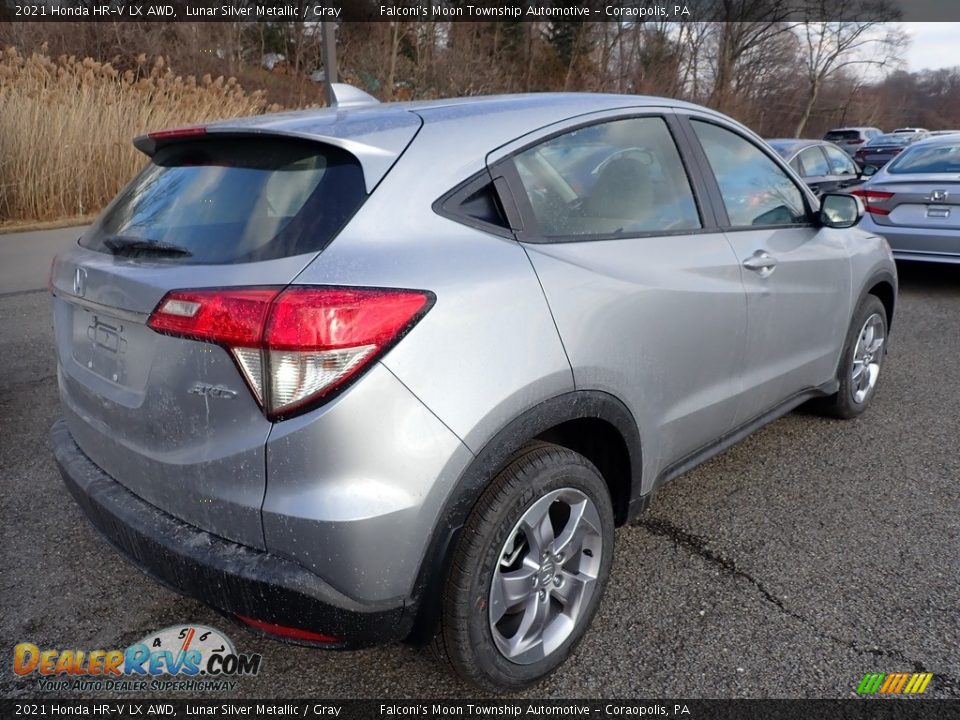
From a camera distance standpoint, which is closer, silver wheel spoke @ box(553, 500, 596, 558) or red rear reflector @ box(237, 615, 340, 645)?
red rear reflector @ box(237, 615, 340, 645)

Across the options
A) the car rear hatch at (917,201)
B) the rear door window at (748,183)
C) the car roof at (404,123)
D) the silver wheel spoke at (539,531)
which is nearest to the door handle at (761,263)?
the rear door window at (748,183)

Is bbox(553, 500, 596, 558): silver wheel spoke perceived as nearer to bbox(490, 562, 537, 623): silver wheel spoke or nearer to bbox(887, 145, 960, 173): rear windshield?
bbox(490, 562, 537, 623): silver wheel spoke

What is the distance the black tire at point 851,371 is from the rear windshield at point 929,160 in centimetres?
425

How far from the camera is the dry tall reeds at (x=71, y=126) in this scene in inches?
387

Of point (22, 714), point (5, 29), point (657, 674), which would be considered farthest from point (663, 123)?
point (5, 29)

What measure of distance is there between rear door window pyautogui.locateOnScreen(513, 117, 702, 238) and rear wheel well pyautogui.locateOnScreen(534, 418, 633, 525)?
62 cm

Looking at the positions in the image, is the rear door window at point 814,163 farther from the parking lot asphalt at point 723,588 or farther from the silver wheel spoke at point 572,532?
the silver wheel spoke at point 572,532

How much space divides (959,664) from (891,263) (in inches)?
103

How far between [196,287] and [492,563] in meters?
1.03

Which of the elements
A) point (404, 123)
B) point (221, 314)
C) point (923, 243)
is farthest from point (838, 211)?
point (923, 243)

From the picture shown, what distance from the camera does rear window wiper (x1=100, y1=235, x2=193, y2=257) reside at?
1976mm

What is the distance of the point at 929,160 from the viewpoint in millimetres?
7855

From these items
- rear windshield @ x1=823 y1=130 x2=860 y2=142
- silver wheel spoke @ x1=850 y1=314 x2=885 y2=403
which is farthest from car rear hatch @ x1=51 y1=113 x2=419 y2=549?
rear windshield @ x1=823 y1=130 x2=860 y2=142

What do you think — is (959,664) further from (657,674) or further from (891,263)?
(891,263)
